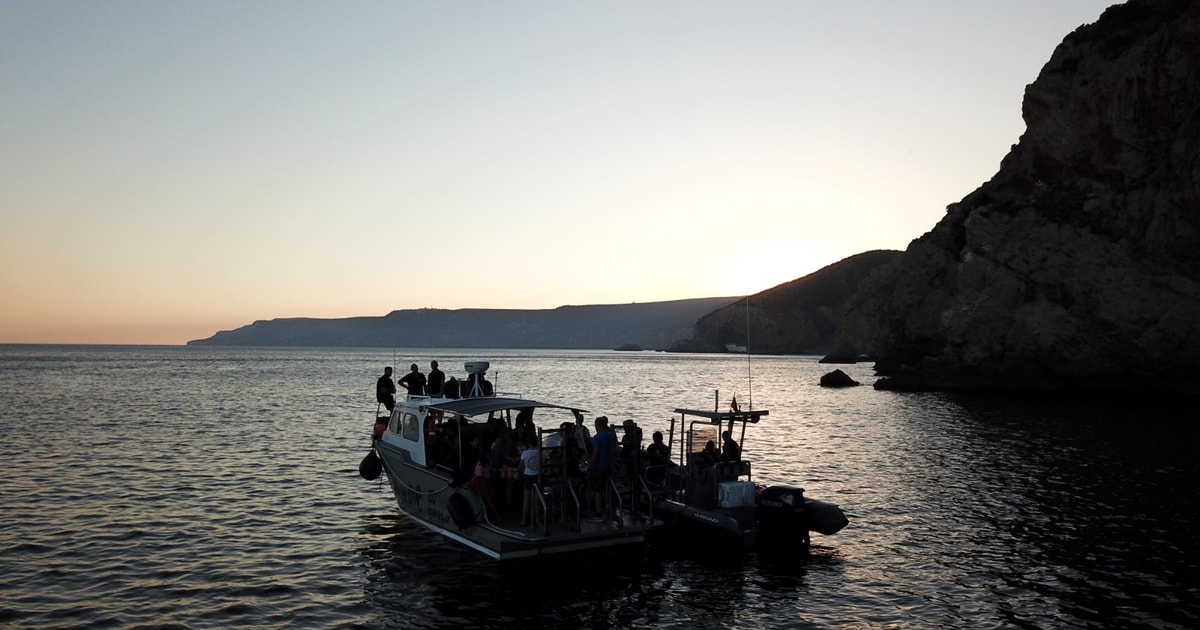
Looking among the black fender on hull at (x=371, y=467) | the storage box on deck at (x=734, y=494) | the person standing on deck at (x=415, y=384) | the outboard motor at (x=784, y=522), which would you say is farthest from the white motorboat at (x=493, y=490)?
the outboard motor at (x=784, y=522)

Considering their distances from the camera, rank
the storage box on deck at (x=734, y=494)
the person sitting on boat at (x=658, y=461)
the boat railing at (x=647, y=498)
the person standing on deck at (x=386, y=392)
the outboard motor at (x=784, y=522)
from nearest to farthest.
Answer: the outboard motor at (x=784, y=522) < the boat railing at (x=647, y=498) < the storage box on deck at (x=734, y=494) < the person sitting on boat at (x=658, y=461) < the person standing on deck at (x=386, y=392)

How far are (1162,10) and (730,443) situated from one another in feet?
201

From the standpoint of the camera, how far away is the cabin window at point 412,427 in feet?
60.1

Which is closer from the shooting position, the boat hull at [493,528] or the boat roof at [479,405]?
the boat hull at [493,528]

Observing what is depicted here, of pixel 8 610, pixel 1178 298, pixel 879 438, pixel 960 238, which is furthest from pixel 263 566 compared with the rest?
pixel 960 238

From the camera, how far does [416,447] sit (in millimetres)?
18375

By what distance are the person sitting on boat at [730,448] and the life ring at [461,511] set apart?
19.8 ft

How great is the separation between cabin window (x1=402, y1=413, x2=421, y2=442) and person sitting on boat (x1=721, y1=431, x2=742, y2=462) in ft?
23.5

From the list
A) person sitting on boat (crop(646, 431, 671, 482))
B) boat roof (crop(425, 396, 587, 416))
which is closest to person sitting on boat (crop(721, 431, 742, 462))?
person sitting on boat (crop(646, 431, 671, 482))

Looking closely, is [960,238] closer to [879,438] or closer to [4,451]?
[879,438]

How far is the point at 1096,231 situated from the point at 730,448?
4905cm

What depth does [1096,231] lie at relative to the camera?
5450cm

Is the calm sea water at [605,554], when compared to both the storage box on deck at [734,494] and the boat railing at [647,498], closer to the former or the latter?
the boat railing at [647,498]

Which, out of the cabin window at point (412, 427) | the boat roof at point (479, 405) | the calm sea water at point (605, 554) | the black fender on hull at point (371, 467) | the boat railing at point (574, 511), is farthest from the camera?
the black fender on hull at point (371, 467)
